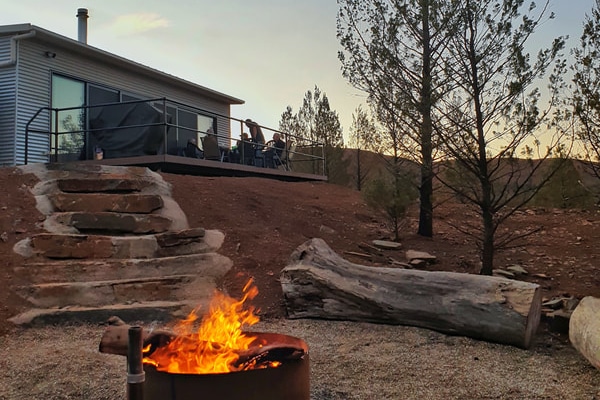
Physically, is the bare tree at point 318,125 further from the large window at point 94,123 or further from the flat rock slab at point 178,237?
the flat rock slab at point 178,237

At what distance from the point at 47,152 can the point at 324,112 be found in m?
12.1

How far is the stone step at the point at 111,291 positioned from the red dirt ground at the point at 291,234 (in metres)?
0.19

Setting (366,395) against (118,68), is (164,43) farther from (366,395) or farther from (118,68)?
(366,395)

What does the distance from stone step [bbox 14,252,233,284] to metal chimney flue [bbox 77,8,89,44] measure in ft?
33.1

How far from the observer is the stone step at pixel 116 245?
6148 millimetres

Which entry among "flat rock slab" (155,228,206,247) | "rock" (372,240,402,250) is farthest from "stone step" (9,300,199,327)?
"rock" (372,240,402,250)

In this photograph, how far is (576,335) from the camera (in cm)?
419

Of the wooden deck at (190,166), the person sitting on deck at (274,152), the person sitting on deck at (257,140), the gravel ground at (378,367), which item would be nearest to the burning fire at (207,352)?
the gravel ground at (378,367)

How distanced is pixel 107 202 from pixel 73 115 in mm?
5876

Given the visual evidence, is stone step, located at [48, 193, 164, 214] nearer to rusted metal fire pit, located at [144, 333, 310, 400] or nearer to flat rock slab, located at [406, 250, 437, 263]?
flat rock slab, located at [406, 250, 437, 263]

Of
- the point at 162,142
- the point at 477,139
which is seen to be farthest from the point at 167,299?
the point at 162,142

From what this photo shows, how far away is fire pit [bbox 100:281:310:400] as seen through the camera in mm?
2295

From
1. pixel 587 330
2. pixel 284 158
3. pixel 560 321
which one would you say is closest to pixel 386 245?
pixel 560 321

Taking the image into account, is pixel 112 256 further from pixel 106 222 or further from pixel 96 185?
pixel 96 185
